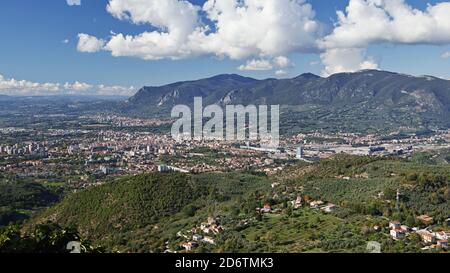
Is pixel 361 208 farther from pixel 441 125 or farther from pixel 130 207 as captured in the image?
pixel 441 125

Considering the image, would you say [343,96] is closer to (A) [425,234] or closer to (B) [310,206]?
(B) [310,206]

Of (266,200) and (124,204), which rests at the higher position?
(266,200)

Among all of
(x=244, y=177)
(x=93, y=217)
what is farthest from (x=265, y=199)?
(x=244, y=177)

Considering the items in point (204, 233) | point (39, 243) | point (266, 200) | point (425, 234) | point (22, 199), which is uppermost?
point (39, 243)

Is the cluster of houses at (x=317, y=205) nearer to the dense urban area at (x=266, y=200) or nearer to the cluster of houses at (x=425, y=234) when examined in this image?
the dense urban area at (x=266, y=200)

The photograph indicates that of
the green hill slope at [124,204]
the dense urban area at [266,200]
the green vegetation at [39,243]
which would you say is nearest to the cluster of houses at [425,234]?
the dense urban area at [266,200]

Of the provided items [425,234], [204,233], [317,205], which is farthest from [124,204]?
[425,234]
